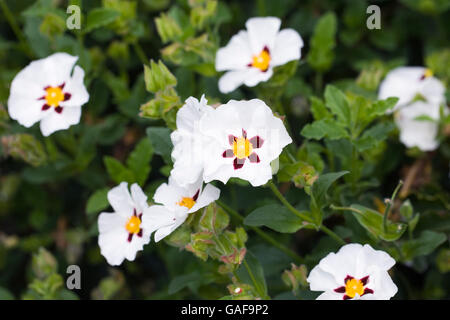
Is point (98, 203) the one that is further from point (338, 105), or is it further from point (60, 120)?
point (338, 105)

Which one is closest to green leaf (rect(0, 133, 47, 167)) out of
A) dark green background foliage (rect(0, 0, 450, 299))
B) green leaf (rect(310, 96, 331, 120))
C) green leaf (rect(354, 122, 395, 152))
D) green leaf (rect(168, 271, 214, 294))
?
dark green background foliage (rect(0, 0, 450, 299))

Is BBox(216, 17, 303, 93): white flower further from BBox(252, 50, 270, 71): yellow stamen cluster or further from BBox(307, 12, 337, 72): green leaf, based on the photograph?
BBox(307, 12, 337, 72): green leaf

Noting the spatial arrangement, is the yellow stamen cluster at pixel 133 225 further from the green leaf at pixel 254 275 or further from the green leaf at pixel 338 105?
the green leaf at pixel 338 105

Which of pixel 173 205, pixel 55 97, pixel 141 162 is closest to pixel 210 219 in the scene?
pixel 173 205

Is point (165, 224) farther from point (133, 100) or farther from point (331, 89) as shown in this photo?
point (133, 100)
